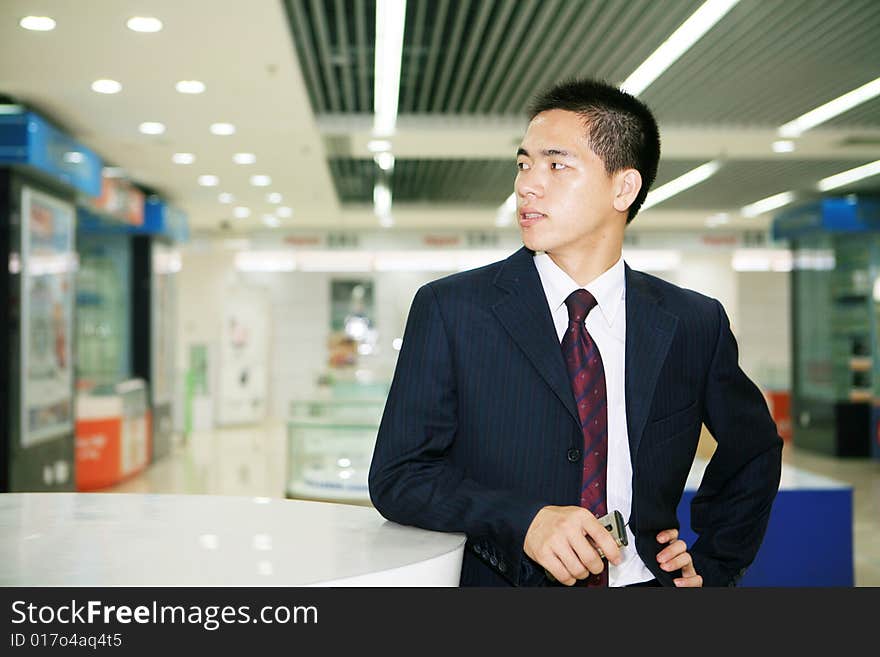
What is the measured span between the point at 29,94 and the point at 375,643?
23.3 ft

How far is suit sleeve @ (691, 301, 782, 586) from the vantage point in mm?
1610

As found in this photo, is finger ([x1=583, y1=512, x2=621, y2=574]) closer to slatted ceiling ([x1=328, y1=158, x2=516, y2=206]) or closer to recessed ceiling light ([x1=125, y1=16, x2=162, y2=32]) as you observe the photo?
recessed ceiling light ([x1=125, y1=16, x2=162, y2=32])

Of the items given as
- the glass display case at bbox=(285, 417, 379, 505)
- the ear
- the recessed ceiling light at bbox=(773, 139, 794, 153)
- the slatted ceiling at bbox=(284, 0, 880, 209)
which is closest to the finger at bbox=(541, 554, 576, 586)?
the ear

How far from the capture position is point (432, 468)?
1.38m

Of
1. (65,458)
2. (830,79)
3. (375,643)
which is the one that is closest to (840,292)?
(830,79)

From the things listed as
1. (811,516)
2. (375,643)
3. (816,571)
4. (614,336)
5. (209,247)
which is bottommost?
(816,571)

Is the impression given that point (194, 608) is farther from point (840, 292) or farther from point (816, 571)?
point (840, 292)

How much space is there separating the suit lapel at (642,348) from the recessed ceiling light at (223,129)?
705cm

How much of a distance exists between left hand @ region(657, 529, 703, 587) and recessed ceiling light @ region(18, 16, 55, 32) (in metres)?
5.04

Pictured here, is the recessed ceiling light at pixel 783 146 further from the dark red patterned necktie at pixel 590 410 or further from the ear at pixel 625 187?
the dark red patterned necktie at pixel 590 410

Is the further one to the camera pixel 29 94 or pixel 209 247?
pixel 209 247

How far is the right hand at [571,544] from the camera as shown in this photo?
1.22m

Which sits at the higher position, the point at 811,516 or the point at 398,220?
the point at 398,220

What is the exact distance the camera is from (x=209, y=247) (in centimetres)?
1675
